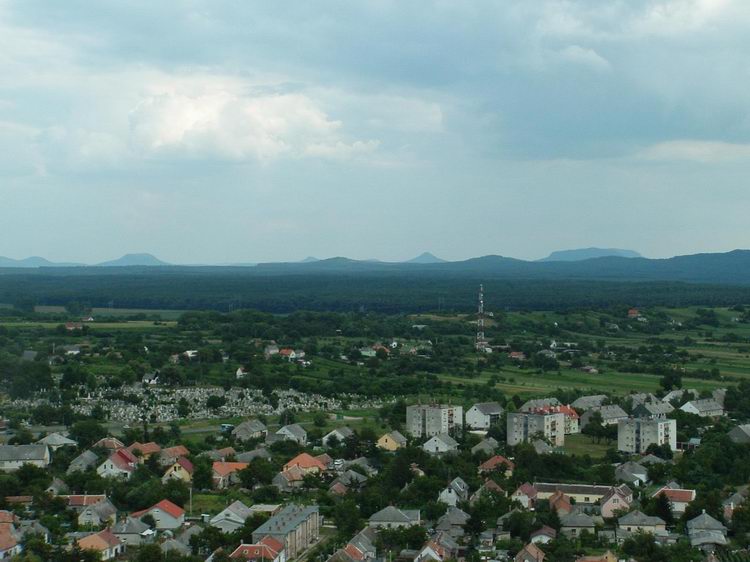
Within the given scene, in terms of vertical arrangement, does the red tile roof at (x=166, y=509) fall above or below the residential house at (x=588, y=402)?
above

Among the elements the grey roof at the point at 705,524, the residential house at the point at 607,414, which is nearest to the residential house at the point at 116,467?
the grey roof at the point at 705,524

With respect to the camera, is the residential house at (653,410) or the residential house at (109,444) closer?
the residential house at (109,444)

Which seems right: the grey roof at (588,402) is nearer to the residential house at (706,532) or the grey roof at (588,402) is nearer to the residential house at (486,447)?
the residential house at (486,447)

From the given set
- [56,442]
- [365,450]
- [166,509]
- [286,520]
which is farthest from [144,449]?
[286,520]

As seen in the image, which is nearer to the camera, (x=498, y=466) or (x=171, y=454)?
(x=498, y=466)

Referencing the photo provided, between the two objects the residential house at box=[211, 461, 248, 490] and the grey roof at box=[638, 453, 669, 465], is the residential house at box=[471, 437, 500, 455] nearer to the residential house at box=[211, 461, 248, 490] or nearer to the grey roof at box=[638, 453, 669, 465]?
the grey roof at box=[638, 453, 669, 465]

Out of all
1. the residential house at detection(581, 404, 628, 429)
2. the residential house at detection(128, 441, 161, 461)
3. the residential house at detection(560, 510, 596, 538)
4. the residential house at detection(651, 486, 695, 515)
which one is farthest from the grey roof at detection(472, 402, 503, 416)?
the residential house at detection(560, 510, 596, 538)

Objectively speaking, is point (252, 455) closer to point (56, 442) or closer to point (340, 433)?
point (340, 433)
